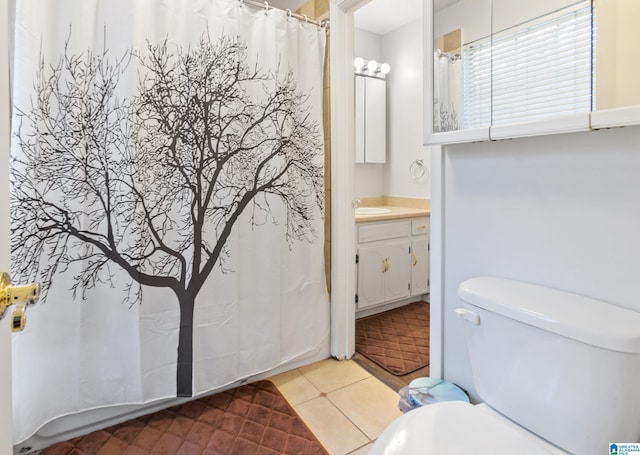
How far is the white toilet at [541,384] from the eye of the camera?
82cm

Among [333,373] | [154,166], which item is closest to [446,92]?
[154,166]

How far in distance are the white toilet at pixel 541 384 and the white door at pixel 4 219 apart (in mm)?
789

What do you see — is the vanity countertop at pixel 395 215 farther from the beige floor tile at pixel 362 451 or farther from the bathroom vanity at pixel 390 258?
the beige floor tile at pixel 362 451

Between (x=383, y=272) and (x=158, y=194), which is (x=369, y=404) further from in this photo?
(x=158, y=194)

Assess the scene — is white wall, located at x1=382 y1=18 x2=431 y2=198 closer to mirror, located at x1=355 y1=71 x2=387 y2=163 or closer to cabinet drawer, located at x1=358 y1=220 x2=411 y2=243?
mirror, located at x1=355 y1=71 x2=387 y2=163

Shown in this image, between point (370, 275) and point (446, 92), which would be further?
point (370, 275)

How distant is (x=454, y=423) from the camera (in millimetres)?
944

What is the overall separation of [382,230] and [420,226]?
0.44 m

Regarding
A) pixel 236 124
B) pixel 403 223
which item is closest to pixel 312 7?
pixel 236 124

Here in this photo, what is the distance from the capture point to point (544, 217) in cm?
110

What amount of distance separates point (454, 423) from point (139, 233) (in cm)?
137

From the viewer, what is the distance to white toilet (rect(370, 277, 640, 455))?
2.70 feet

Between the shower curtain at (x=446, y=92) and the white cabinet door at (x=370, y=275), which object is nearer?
the shower curtain at (x=446, y=92)

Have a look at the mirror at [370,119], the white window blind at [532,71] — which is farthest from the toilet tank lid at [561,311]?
the mirror at [370,119]
